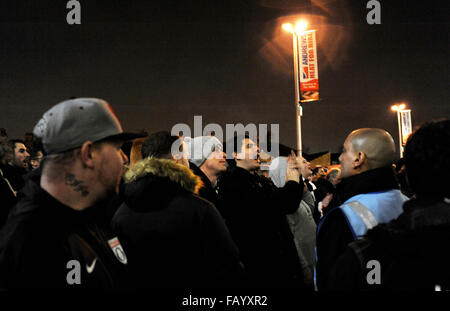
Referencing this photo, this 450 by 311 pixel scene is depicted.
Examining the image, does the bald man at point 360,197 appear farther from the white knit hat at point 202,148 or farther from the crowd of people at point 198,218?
the white knit hat at point 202,148

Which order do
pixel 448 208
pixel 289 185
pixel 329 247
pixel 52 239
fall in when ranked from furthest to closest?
1. pixel 289 185
2. pixel 329 247
3. pixel 448 208
4. pixel 52 239

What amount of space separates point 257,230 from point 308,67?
32.2 ft

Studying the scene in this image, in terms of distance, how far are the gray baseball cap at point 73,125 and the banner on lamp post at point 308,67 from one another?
440 inches

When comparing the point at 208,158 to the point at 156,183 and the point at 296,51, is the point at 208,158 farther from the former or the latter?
the point at 296,51

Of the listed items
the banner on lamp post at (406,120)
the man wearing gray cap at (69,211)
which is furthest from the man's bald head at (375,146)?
the banner on lamp post at (406,120)

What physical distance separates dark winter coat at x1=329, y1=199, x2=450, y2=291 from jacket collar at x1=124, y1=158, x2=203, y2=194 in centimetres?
130

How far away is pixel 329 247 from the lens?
2.35 m

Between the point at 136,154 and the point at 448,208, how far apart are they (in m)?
2.73

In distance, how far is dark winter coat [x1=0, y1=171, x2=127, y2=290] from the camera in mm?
1377

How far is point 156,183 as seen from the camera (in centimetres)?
265

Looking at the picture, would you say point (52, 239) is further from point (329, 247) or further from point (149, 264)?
point (329, 247)

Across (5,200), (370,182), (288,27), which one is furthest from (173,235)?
(288,27)

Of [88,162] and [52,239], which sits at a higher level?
[88,162]
